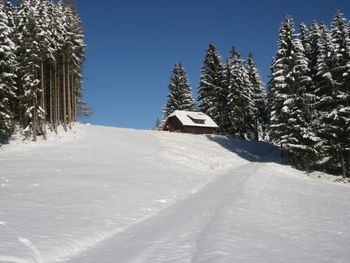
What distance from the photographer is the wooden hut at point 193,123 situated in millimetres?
66875

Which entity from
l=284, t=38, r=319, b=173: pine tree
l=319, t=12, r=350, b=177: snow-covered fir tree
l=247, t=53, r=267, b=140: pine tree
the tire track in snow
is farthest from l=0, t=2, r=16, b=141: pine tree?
l=247, t=53, r=267, b=140: pine tree

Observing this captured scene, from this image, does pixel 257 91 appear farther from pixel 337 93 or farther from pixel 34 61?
pixel 34 61

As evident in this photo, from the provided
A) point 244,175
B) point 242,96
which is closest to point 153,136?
point 242,96

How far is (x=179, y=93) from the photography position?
76.7 metres

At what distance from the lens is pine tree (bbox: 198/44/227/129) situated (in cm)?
6612

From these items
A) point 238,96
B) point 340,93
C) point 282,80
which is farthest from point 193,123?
point 340,93

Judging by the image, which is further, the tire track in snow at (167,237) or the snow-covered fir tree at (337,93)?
the snow-covered fir tree at (337,93)

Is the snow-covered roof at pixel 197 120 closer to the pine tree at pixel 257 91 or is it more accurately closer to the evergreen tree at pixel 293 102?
the pine tree at pixel 257 91

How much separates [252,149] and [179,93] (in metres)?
25.6

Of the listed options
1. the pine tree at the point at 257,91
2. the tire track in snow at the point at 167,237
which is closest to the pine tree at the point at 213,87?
the pine tree at the point at 257,91

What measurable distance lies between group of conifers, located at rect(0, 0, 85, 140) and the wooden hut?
63.9 ft

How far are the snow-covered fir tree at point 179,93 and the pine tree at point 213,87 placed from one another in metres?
6.36

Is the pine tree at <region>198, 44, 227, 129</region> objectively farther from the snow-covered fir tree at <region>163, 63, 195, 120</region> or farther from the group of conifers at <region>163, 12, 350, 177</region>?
the group of conifers at <region>163, 12, 350, 177</region>

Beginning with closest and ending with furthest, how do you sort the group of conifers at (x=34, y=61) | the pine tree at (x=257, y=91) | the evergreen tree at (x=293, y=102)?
the evergreen tree at (x=293, y=102)
the group of conifers at (x=34, y=61)
the pine tree at (x=257, y=91)
